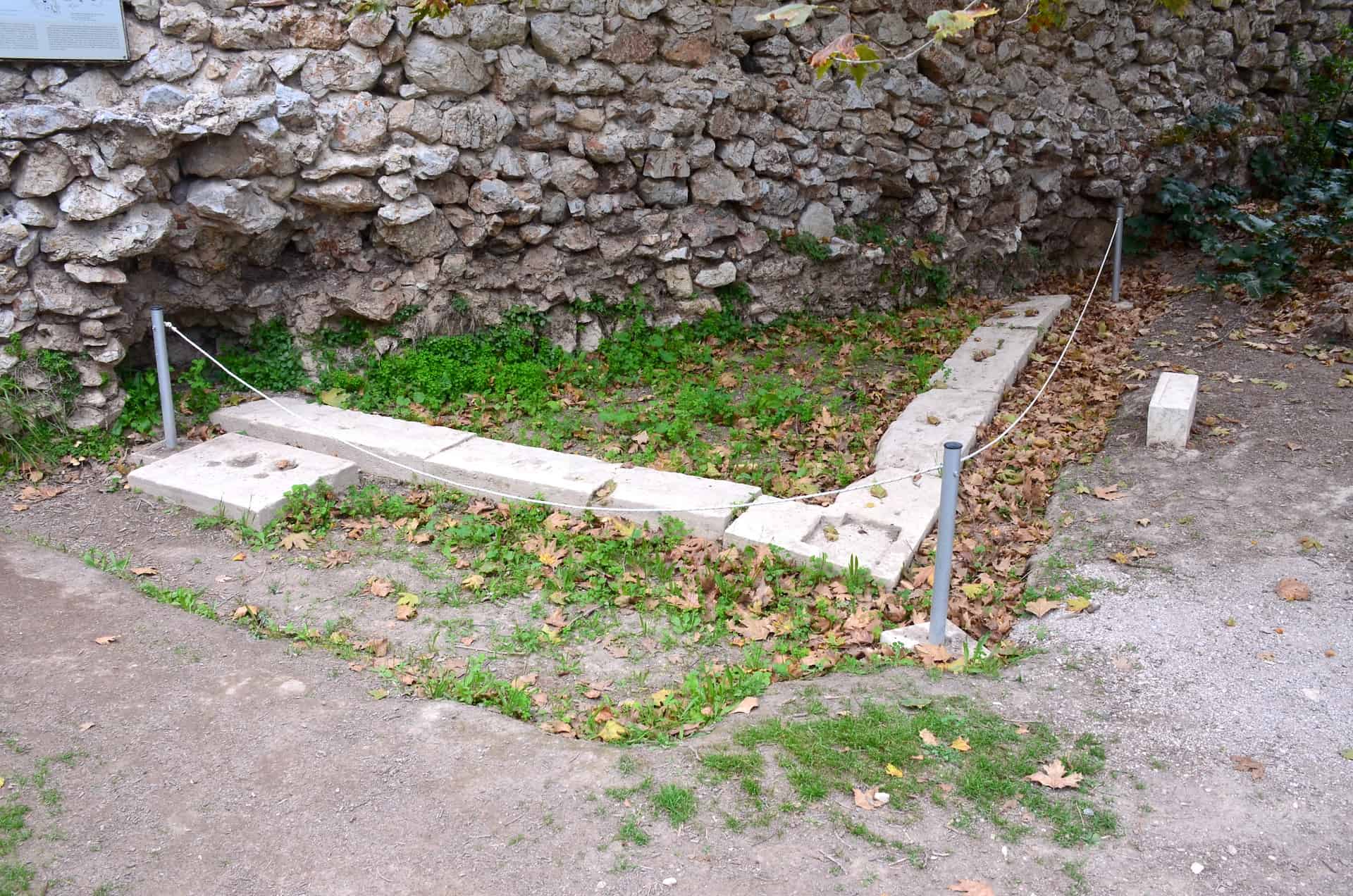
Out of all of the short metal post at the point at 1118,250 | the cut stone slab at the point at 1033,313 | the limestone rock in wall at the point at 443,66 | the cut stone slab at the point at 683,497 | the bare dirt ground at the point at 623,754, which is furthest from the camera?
the short metal post at the point at 1118,250

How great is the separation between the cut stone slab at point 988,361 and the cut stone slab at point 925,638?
10.2ft

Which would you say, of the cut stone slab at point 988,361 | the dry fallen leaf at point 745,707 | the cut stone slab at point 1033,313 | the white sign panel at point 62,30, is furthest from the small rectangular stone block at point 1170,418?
the white sign panel at point 62,30

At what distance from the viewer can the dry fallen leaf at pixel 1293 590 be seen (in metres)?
4.49

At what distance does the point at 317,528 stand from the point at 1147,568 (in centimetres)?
433

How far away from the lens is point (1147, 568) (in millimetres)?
4820

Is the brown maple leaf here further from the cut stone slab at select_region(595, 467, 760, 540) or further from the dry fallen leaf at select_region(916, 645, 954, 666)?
the cut stone slab at select_region(595, 467, 760, 540)

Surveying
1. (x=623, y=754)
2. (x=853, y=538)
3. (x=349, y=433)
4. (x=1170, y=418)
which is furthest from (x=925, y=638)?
(x=349, y=433)

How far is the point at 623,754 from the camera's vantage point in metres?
3.63

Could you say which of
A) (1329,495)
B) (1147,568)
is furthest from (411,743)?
(1329,495)

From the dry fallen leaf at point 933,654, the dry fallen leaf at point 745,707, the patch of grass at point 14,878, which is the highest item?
the dry fallen leaf at point 933,654

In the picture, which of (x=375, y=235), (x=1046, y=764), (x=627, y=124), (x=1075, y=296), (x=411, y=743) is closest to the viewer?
(x=1046, y=764)

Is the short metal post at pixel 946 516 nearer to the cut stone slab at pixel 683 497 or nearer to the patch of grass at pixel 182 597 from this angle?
the cut stone slab at pixel 683 497

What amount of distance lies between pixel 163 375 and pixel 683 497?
3.37 metres

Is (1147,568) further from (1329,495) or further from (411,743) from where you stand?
(411,743)
